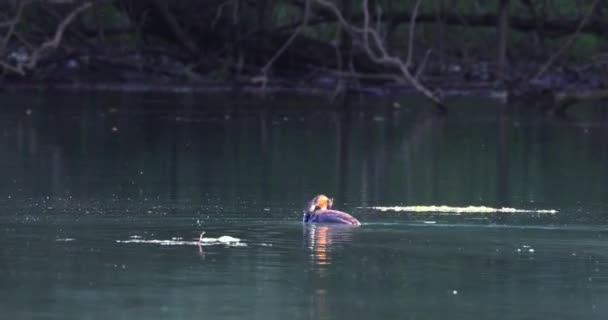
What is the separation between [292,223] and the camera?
12.4 meters

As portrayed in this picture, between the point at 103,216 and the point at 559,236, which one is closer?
the point at 559,236

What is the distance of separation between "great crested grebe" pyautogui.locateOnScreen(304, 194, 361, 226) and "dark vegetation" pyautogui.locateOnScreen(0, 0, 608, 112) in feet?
48.3

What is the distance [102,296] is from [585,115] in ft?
68.3

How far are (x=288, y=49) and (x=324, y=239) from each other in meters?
18.7

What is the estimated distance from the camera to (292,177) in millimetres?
16688

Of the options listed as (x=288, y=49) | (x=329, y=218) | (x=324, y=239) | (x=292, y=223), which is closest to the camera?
(x=324, y=239)

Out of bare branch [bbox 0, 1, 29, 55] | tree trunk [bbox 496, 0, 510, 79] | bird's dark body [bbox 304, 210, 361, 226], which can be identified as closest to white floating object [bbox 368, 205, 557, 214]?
bird's dark body [bbox 304, 210, 361, 226]

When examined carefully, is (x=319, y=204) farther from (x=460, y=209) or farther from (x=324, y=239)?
(x=460, y=209)

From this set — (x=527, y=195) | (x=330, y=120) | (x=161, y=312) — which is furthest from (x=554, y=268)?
(x=330, y=120)

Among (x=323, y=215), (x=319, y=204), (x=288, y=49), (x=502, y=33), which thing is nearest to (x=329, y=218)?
(x=323, y=215)

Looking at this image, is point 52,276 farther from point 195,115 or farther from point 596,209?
point 195,115

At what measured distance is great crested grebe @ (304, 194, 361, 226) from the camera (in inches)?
477

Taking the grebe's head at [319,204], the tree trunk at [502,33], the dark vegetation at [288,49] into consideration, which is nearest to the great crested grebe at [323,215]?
the grebe's head at [319,204]

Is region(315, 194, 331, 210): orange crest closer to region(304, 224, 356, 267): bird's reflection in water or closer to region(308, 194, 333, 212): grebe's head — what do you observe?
region(308, 194, 333, 212): grebe's head
